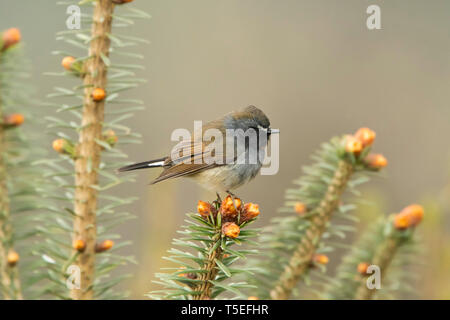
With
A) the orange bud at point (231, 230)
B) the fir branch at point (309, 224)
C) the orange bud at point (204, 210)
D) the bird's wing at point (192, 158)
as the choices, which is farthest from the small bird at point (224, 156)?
the orange bud at point (231, 230)

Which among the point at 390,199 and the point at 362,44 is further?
the point at 362,44

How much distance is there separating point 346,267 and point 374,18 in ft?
5.29

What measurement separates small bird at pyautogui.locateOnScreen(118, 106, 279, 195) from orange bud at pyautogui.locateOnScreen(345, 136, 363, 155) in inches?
40.4

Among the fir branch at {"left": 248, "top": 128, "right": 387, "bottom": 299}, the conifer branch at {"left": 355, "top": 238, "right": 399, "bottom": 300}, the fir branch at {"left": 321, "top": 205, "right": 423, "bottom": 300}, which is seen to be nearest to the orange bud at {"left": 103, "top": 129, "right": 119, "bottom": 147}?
the fir branch at {"left": 248, "top": 128, "right": 387, "bottom": 299}

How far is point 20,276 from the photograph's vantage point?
1936mm

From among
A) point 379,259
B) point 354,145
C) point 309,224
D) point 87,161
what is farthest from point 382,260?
point 87,161

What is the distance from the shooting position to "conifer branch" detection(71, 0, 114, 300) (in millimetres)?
1847

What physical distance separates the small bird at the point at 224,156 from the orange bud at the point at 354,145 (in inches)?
40.4

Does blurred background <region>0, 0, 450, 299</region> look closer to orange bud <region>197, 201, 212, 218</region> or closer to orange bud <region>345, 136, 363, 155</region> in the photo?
orange bud <region>345, 136, 363, 155</region>

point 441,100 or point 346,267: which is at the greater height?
point 441,100
